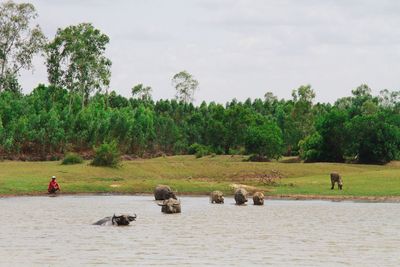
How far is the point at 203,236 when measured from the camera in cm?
3647

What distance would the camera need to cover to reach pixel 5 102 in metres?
113

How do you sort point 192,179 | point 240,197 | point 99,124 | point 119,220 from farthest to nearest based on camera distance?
point 99,124 < point 192,179 < point 240,197 < point 119,220

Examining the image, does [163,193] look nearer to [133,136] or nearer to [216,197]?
[216,197]

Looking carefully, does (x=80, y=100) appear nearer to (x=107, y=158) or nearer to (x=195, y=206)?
(x=107, y=158)

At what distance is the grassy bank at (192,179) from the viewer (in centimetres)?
7012

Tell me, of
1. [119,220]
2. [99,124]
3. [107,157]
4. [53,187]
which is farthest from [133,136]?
[119,220]

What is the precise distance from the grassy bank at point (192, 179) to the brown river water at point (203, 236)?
11.5 metres

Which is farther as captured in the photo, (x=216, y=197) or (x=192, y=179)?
(x=192, y=179)

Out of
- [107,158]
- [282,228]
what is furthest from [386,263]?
[107,158]

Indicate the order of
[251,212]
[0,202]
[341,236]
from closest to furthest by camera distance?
[341,236]
[251,212]
[0,202]

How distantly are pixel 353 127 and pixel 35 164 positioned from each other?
172ft

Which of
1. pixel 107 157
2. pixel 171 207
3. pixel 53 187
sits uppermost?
pixel 107 157

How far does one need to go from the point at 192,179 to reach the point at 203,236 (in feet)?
157

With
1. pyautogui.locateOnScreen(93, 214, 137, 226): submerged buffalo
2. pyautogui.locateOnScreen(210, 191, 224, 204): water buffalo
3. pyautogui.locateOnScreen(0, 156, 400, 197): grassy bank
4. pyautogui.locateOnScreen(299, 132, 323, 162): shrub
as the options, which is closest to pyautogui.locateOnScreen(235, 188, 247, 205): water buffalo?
pyautogui.locateOnScreen(210, 191, 224, 204): water buffalo
